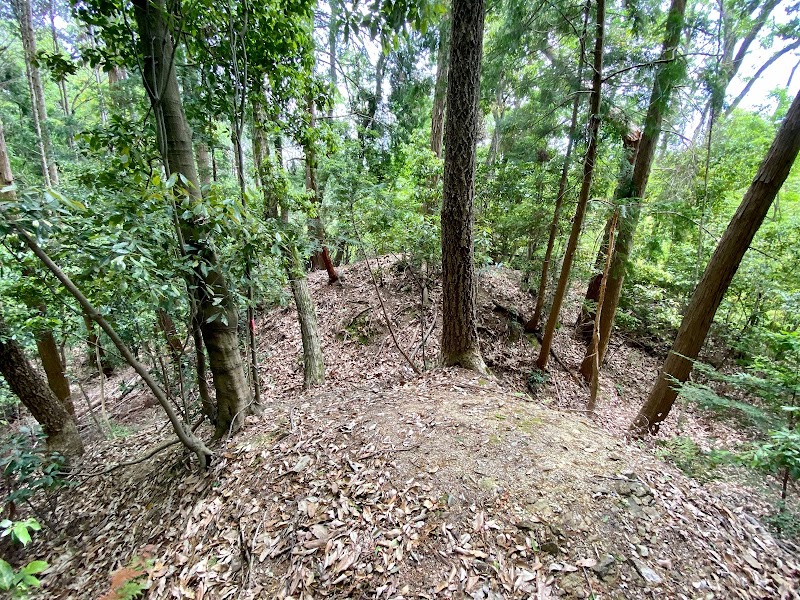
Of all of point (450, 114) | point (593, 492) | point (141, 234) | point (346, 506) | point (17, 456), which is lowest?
point (17, 456)

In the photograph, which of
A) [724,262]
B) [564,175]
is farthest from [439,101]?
[724,262]

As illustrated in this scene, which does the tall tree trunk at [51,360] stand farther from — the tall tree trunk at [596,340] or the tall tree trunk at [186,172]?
the tall tree trunk at [596,340]

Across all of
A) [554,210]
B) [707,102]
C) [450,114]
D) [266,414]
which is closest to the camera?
[266,414]

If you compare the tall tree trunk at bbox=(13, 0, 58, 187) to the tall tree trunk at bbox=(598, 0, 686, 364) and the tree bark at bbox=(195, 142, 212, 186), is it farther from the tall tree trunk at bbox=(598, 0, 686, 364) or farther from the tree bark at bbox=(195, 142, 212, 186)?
the tall tree trunk at bbox=(598, 0, 686, 364)

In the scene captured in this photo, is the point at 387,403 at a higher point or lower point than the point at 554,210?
lower

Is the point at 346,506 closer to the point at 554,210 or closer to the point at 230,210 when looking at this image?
the point at 230,210

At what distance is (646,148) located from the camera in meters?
5.86

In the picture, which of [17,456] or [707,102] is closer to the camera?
[17,456]

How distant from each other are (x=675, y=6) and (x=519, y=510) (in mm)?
7897

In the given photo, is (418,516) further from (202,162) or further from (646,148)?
(202,162)

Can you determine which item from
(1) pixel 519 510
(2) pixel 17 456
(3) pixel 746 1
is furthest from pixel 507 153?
(2) pixel 17 456

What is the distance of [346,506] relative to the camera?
2377mm

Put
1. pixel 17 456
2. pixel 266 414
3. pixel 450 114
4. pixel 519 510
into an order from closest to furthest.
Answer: pixel 519 510 → pixel 17 456 → pixel 266 414 → pixel 450 114

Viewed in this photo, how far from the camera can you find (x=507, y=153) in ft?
22.5
